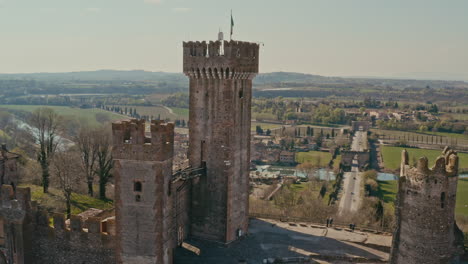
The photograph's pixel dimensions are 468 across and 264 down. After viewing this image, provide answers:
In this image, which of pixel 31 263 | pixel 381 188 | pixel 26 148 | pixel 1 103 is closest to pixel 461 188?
pixel 381 188

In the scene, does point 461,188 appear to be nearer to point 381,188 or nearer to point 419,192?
point 381,188

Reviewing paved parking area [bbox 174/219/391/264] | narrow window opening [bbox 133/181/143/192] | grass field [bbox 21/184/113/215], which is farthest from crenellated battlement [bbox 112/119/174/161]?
grass field [bbox 21/184/113/215]

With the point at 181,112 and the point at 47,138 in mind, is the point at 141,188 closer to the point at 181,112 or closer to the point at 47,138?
the point at 47,138

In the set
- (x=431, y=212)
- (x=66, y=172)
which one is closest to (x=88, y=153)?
(x=66, y=172)

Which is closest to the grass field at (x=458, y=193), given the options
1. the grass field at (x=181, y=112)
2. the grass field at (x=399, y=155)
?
the grass field at (x=399, y=155)

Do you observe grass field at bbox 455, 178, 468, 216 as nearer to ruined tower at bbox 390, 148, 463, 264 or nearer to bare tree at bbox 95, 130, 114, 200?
Answer: ruined tower at bbox 390, 148, 463, 264
